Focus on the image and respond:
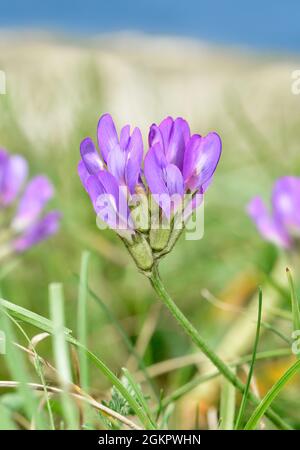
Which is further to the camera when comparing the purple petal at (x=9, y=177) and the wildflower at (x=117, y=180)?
the purple petal at (x=9, y=177)

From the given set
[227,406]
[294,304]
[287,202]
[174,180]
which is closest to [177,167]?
[174,180]

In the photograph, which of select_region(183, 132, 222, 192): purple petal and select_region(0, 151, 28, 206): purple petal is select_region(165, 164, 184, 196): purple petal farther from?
select_region(0, 151, 28, 206): purple petal

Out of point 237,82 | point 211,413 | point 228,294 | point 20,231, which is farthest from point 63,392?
point 237,82

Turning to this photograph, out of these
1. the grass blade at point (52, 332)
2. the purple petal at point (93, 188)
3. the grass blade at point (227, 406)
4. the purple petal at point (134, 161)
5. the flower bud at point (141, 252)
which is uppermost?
the purple petal at point (134, 161)

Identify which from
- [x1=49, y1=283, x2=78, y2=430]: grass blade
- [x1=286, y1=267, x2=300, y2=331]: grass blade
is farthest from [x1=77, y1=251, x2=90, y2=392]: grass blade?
[x1=286, y1=267, x2=300, y2=331]: grass blade

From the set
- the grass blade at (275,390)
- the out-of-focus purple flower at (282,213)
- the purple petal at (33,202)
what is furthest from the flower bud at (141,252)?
the purple petal at (33,202)

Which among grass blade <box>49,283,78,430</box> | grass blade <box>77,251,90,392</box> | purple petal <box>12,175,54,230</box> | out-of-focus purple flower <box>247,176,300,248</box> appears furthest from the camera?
purple petal <box>12,175,54,230</box>

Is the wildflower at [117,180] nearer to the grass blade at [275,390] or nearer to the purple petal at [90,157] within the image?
the purple petal at [90,157]
